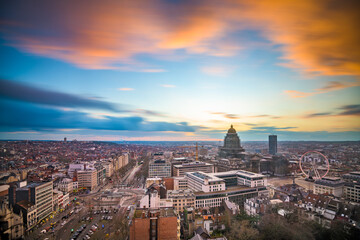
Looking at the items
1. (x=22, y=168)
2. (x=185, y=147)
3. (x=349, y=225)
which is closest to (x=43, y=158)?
(x=22, y=168)

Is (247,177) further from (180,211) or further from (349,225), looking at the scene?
(349,225)

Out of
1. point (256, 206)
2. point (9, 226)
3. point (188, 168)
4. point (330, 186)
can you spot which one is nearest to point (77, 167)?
point (188, 168)

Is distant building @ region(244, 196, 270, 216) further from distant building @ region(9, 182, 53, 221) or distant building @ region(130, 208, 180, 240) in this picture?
distant building @ region(9, 182, 53, 221)

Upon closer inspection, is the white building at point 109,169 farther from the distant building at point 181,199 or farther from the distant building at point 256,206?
the distant building at point 256,206

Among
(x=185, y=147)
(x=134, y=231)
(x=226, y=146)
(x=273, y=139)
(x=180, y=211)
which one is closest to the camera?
(x=134, y=231)

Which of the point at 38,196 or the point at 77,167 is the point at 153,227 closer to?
the point at 38,196

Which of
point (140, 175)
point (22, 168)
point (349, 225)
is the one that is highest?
point (22, 168)
